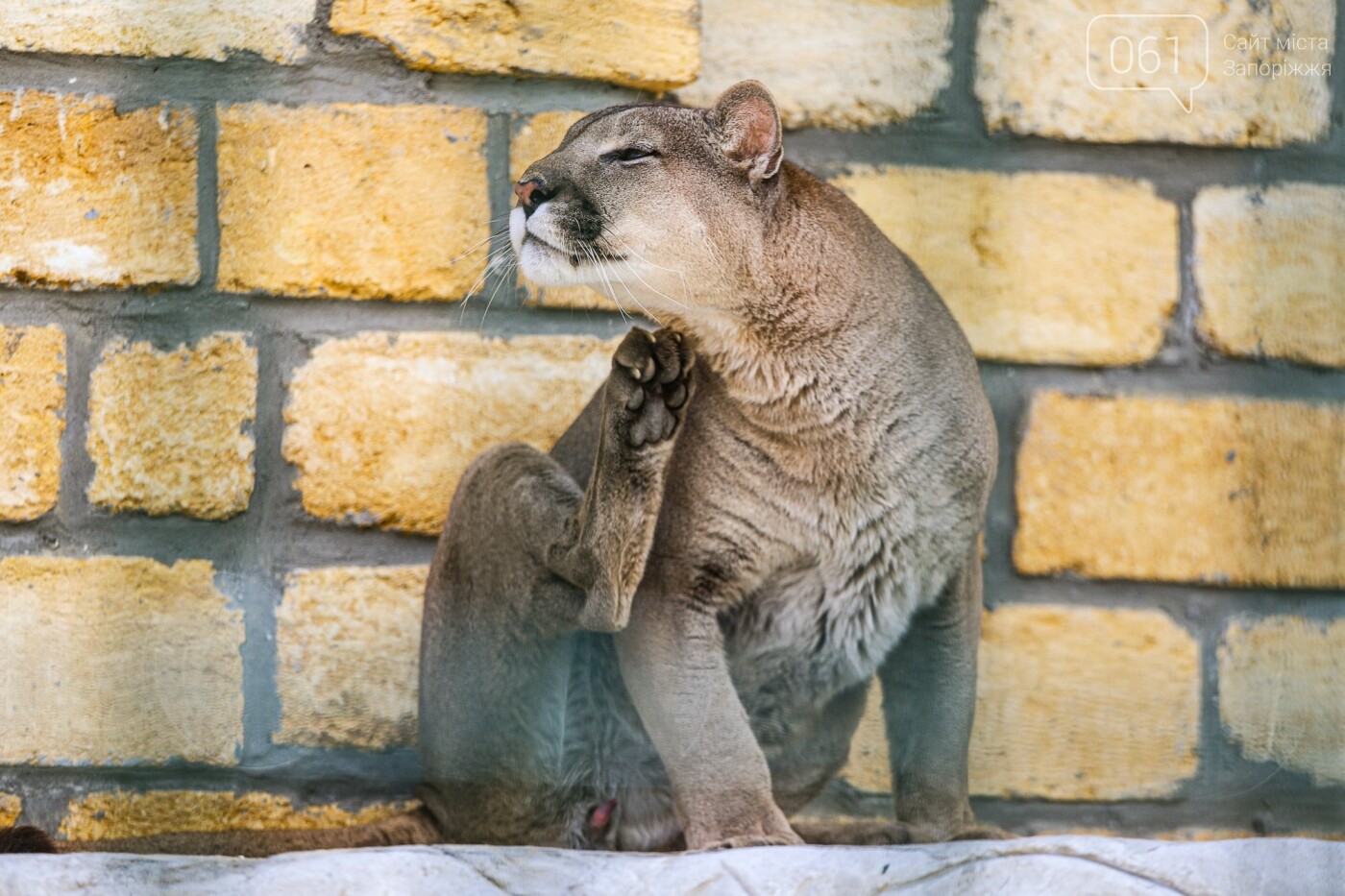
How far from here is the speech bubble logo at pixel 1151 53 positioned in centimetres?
170

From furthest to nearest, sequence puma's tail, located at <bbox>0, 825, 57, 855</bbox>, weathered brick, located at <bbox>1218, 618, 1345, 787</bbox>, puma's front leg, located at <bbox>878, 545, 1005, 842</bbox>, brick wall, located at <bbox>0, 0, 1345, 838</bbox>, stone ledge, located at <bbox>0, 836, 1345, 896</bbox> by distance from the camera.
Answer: weathered brick, located at <bbox>1218, 618, 1345, 787</bbox> → brick wall, located at <bbox>0, 0, 1345, 838</bbox> → puma's front leg, located at <bbox>878, 545, 1005, 842</bbox> → puma's tail, located at <bbox>0, 825, 57, 855</bbox> → stone ledge, located at <bbox>0, 836, 1345, 896</bbox>

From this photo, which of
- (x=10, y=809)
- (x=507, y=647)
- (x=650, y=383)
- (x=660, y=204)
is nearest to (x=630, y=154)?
(x=660, y=204)

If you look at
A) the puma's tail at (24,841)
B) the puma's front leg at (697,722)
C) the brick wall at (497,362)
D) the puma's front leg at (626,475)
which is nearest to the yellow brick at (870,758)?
the brick wall at (497,362)

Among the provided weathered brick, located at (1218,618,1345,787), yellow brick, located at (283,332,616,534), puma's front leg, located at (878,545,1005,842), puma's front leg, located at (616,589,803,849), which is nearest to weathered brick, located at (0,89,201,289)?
yellow brick, located at (283,332,616,534)

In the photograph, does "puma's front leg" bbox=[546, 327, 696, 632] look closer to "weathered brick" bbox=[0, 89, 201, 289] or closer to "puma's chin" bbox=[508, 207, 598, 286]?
"puma's chin" bbox=[508, 207, 598, 286]

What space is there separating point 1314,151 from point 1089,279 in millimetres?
313

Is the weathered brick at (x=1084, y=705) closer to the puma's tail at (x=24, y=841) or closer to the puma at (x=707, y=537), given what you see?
the puma at (x=707, y=537)

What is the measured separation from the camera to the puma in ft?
4.50

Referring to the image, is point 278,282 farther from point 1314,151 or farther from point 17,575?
point 1314,151

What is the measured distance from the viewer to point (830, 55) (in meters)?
1.70

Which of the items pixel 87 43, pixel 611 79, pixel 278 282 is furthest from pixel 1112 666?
pixel 87 43

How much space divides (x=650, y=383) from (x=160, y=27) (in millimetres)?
751

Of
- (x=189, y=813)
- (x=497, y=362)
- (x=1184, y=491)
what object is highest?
(x=497, y=362)

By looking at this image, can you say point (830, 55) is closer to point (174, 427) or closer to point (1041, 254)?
point (1041, 254)
